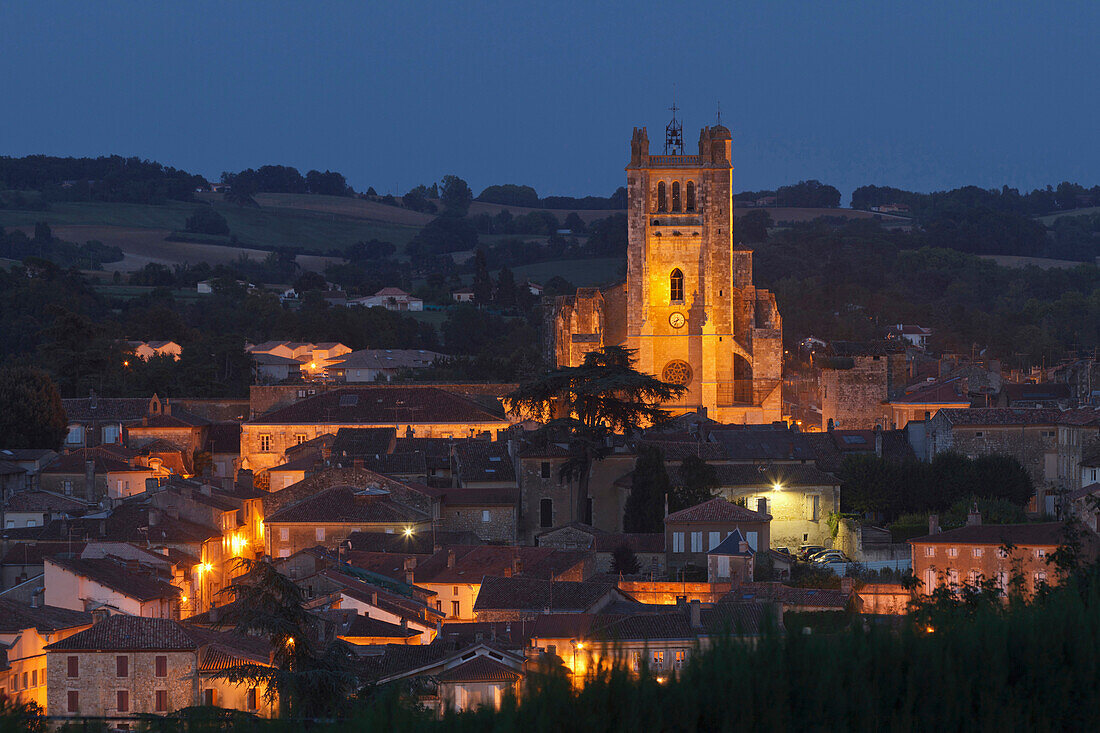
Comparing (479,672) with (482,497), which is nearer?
(479,672)

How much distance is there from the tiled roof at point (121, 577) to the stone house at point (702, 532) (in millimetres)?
10761

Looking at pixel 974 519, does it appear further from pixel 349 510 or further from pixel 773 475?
pixel 349 510

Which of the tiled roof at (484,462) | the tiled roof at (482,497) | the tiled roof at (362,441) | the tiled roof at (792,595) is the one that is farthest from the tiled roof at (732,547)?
the tiled roof at (362,441)

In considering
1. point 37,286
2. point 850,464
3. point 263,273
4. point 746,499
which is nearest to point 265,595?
point 746,499

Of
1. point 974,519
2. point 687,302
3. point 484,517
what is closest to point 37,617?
point 484,517

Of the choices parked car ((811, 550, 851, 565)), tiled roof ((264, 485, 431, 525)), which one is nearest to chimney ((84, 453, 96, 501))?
tiled roof ((264, 485, 431, 525))

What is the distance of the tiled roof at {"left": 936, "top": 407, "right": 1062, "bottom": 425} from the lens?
42.1m

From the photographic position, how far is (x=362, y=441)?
4800 cm

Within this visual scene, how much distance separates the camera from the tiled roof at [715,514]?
35.1 meters

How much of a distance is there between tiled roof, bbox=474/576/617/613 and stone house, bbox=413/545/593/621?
1.21 feet

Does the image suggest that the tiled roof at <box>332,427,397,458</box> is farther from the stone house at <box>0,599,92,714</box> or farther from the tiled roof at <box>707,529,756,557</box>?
the stone house at <box>0,599,92,714</box>

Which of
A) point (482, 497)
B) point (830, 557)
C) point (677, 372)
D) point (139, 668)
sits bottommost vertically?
point (139, 668)

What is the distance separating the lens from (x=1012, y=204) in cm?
15425

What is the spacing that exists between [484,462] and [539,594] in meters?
13.6
